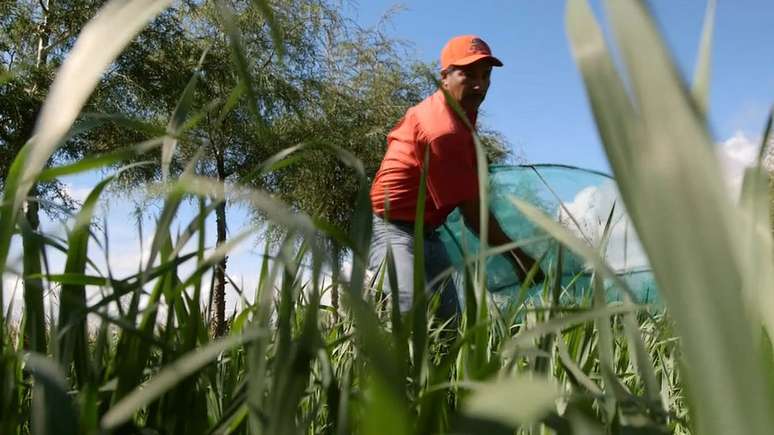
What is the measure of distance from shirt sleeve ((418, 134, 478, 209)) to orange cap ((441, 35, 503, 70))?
344mm

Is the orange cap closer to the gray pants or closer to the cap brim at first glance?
the cap brim

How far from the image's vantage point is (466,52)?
251cm

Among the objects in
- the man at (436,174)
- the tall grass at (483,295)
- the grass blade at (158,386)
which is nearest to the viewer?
the tall grass at (483,295)

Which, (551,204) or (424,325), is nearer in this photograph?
(424,325)

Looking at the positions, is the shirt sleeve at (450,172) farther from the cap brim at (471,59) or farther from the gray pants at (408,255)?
the cap brim at (471,59)

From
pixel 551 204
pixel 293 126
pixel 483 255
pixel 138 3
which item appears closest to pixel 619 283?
pixel 483 255

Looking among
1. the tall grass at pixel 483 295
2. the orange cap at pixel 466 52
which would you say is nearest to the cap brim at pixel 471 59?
the orange cap at pixel 466 52

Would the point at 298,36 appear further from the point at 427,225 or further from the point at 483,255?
the point at 483,255

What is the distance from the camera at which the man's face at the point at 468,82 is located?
8.25ft

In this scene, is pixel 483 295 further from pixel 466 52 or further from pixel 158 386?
pixel 466 52

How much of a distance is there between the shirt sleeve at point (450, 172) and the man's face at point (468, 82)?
0.88 ft

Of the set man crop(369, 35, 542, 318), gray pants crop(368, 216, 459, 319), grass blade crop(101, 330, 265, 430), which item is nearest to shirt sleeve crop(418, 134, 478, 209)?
man crop(369, 35, 542, 318)

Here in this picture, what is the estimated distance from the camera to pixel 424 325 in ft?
1.24

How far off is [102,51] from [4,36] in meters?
10.4
